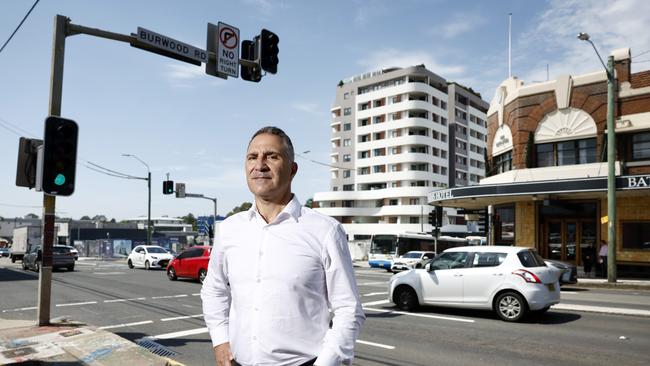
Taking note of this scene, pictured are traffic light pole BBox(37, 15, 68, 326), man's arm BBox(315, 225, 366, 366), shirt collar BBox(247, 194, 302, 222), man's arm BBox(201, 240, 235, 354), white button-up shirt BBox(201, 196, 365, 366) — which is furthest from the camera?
traffic light pole BBox(37, 15, 68, 326)

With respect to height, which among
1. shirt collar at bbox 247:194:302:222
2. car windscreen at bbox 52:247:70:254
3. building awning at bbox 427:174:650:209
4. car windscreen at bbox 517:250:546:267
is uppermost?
building awning at bbox 427:174:650:209

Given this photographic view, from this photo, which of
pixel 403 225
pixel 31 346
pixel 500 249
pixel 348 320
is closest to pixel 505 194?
pixel 500 249

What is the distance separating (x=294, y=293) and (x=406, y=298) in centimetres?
1028

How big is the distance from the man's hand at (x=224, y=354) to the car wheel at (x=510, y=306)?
→ 934 centimetres

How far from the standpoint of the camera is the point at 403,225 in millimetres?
67375

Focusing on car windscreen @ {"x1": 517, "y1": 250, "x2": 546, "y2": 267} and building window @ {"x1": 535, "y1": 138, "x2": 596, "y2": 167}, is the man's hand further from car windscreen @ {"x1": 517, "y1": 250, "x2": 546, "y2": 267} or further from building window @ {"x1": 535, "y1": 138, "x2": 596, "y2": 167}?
building window @ {"x1": 535, "y1": 138, "x2": 596, "y2": 167}

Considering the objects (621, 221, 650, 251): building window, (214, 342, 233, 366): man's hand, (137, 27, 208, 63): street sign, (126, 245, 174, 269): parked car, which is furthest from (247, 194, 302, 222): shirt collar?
(126, 245, 174, 269): parked car

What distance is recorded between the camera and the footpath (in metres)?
6.16

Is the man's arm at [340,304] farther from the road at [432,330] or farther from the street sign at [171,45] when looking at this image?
the street sign at [171,45]

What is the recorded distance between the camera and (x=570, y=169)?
24.9 metres

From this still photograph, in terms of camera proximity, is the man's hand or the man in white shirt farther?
the man's hand

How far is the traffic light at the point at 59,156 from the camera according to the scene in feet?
25.5

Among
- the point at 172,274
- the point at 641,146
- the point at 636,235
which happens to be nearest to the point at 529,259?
the point at 172,274

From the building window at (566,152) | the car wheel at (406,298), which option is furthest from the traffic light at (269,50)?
the building window at (566,152)
